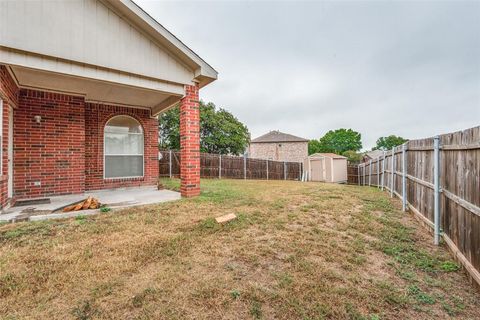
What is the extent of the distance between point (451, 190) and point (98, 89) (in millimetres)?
7911

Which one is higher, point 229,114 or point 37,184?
point 229,114

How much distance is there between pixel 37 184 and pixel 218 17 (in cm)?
972

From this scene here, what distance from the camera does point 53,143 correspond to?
6.17m

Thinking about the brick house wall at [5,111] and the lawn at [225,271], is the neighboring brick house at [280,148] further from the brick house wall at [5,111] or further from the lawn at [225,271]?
the brick house wall at [5,111]

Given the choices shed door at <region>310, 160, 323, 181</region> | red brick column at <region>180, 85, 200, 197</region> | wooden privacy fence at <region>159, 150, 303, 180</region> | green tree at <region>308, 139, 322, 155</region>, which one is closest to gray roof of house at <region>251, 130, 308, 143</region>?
wooden privacy fence at <region>159, 150, 303, 180</region>

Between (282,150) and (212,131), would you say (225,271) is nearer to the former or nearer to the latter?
(212,131)

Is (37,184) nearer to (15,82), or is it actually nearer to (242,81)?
(15,82)

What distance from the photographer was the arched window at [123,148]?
7732 mm

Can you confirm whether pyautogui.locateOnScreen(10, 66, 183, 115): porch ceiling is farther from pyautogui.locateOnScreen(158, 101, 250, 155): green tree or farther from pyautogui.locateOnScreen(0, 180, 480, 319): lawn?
pyautogui.locateOnScreen(158, 101, 250, 155): green tree

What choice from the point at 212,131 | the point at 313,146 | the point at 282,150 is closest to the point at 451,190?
the point at 212,131

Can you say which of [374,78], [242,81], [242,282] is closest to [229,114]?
[242,81]

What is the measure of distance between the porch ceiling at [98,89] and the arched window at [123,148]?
A: 758 millimetres

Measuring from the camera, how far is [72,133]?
21.2 feet

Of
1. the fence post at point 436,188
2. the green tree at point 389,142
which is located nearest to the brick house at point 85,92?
the fence post at point 436,188
